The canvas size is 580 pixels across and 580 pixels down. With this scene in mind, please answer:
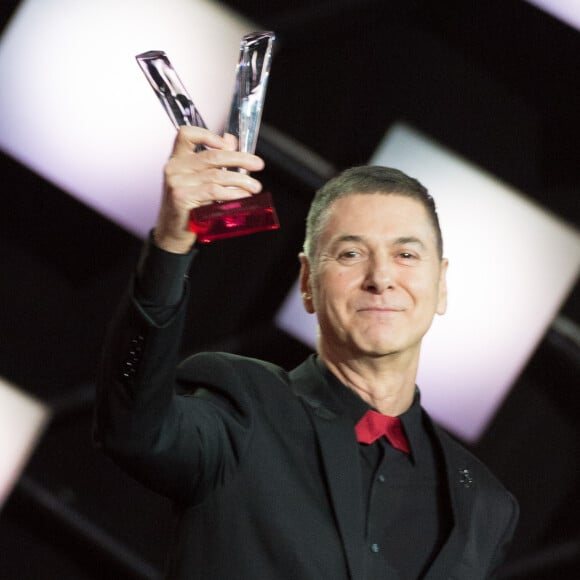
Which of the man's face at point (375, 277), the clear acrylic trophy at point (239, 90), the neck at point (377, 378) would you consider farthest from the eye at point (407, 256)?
the clear acrylic trophy at point (239, 90)


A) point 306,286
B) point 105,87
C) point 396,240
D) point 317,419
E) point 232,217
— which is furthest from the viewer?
point 105,87

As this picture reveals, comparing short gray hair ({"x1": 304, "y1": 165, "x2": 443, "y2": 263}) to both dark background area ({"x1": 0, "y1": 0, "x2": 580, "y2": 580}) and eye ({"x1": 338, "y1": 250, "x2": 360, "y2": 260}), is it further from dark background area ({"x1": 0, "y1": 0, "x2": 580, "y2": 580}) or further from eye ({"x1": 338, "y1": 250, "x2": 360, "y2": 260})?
dark background area ({"x1": 0, "y1": 0, "x2": 580, "y2": 580})

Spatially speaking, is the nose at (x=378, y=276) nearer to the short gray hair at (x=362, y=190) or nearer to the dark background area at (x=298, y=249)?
the short gray hair at (x=362, y=190)

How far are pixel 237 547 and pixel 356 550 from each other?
0.10 metres

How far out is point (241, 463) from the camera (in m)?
0.94

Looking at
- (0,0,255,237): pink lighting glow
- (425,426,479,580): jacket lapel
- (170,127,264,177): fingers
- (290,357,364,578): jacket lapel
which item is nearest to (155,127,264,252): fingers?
(170,127,264,177): fingers

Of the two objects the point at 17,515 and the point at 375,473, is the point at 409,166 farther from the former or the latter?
the point at 17,515

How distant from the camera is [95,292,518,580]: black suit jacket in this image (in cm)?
81

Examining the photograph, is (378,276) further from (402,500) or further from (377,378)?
(402,500)

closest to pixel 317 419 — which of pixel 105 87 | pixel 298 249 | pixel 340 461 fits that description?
pixel 340 461

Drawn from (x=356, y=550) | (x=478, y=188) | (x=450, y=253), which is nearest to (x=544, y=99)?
(x=478, y=188)

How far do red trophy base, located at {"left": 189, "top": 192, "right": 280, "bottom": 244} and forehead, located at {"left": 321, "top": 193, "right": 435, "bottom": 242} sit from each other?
345mm

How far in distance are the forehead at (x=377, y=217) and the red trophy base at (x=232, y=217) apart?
35 cm

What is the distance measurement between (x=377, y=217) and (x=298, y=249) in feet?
1.71
